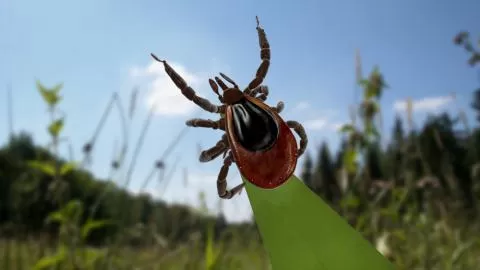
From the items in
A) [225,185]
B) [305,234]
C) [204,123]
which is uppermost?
[204,123]

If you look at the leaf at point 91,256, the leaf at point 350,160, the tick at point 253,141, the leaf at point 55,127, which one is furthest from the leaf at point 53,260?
the tick at point 253,141

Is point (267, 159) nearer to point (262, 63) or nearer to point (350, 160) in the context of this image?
point (262, 63)

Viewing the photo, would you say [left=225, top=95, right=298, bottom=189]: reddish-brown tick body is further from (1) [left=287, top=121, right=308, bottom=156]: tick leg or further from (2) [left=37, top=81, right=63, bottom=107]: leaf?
(2) [left=37, top=81, right=63, bottom=107]: leaf

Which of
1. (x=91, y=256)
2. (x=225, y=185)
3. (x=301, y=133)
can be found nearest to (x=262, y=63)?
(x=301, y=133)

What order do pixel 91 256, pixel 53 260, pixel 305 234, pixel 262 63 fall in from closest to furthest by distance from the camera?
1. pixel 305 234
2. pixel 262 63
3. pixel 53 260
4. pixel 91 256

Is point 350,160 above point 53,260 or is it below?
above

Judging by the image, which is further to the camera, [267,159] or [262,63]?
[262,63]
